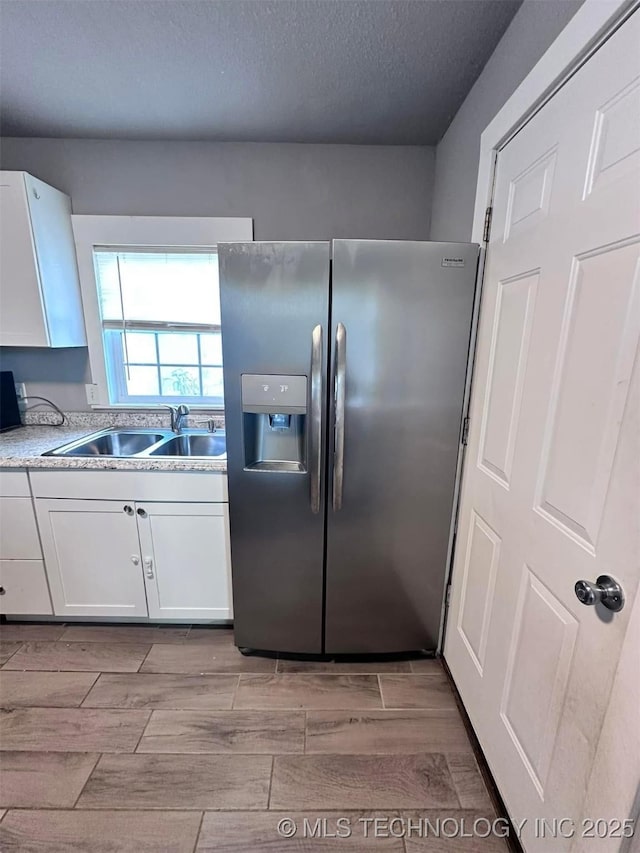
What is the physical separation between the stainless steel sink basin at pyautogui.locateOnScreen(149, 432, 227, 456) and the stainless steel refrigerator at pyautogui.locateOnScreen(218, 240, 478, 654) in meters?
0.64

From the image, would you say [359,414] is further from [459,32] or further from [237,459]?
[459,32]

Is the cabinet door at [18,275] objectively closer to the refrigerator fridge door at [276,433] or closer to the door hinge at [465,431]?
the refrigerator fridge door at [276,433]

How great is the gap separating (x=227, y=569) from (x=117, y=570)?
1.78ft

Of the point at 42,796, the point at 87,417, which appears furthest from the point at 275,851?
the point at 87,417

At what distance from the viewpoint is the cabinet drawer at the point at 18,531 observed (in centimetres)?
166

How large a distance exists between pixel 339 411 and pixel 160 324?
1414mm

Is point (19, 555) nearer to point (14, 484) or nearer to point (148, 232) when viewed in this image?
point (14, 484)

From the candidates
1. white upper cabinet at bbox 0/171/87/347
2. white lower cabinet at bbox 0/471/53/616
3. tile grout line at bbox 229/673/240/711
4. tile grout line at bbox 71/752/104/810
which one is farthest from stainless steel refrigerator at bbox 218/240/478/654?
white upper cabinet at bbox 0/171/87/347

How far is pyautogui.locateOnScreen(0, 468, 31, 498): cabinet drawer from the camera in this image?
64.2 inches

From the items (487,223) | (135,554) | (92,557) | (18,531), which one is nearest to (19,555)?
(18,531)

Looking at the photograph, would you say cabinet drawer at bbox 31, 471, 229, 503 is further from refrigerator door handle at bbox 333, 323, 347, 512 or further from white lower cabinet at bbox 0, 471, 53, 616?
refrigerator door handle at bbox 333, 323, 347, 512

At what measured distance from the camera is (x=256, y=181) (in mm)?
1981

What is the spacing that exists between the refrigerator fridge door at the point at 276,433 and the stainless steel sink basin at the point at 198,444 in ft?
2.07

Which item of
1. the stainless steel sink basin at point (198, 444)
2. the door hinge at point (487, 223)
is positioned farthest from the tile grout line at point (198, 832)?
the door hinge at point (487, 223)
